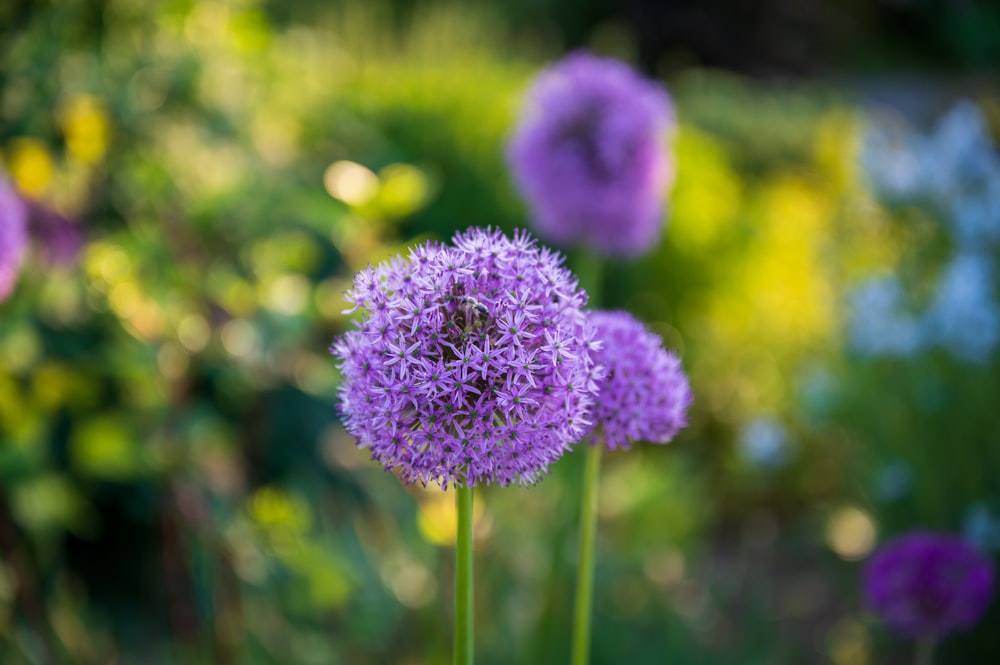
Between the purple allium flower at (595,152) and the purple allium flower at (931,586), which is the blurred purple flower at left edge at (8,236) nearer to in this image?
the purple allium flower at (595,152)

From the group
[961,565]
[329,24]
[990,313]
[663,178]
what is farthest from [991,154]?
[329,24]

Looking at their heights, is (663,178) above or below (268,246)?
above

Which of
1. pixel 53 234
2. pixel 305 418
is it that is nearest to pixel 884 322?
pixel 305 418

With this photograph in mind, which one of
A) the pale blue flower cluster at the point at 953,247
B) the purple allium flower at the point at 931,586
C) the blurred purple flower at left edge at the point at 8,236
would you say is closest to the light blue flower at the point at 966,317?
the pale blue flower cluster at the point at 953,247

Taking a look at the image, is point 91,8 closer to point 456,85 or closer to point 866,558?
point 866,558

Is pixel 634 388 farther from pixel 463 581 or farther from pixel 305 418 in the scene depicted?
pixel 305 418

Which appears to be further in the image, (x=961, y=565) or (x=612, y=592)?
(x=612, y=592)
